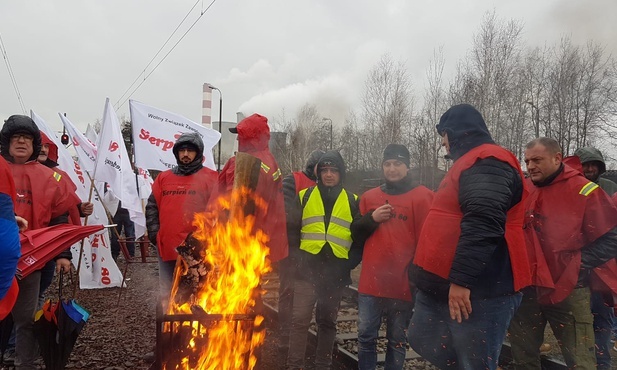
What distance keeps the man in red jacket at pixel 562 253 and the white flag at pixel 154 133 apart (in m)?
5.73

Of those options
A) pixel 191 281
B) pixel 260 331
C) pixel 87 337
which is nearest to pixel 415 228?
pixel 260 331

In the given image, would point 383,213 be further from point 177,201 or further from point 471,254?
point 177,201

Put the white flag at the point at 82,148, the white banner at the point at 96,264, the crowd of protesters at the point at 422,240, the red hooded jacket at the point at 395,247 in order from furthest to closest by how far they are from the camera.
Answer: the white banner at the point at 96,264 → the white flag at the point at 82,148 → the red hooded jacket at the point at 395,247 → the crowd of protesters at the point at 422,240

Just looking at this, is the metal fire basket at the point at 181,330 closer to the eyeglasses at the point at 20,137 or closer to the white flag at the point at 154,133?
the eyeglasses at the point at 20,137

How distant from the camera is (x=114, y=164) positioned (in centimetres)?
692

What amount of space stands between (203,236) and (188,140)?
4.94ft

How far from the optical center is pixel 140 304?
7.08 meters

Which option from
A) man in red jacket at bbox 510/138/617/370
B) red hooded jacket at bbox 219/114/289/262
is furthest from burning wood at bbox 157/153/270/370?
man in red jacket at bbox 510/138/617/370

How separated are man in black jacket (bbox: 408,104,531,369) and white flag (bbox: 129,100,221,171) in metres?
5.54

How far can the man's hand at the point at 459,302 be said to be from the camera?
272 centimetres

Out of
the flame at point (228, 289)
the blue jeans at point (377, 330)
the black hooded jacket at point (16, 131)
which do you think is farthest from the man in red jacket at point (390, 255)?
the black hooded jacket at point (16, 131)

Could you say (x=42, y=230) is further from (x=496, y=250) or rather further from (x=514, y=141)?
(x=514, y=141)

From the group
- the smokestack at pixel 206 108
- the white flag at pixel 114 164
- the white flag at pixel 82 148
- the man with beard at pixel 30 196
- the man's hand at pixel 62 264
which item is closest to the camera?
the man with beard at pixel 30 196

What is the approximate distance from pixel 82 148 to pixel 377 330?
5.87 metres
